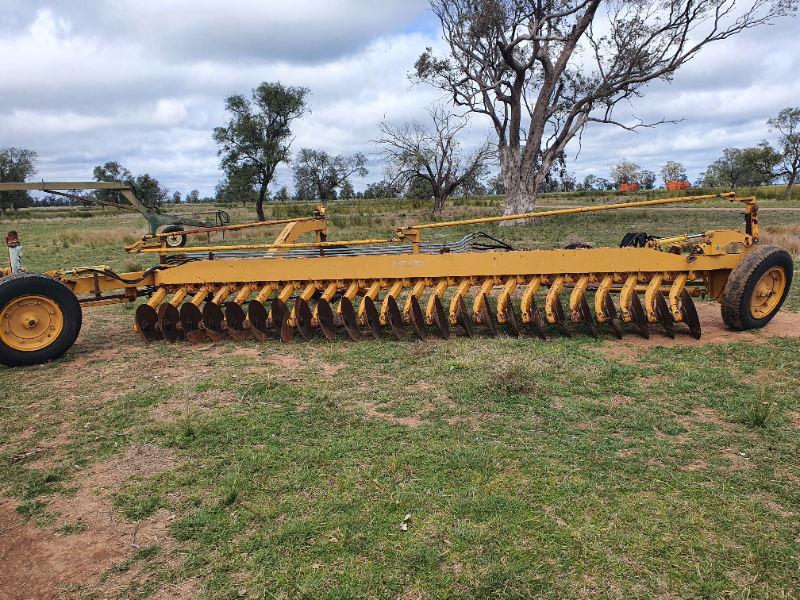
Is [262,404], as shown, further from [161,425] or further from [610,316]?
[610,316]

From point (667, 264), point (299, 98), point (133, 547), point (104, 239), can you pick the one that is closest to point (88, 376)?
point (133, 547)

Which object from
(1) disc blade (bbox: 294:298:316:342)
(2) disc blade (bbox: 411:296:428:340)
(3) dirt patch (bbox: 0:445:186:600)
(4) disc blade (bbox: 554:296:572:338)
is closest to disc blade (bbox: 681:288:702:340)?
(4) disc blade (bbox: 554:296:572:338)

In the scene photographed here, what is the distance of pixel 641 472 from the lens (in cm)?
358

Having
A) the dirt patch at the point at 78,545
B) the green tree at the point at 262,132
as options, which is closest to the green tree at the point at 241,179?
the green tree at the point at 262,132

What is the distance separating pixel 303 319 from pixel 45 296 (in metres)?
2.90

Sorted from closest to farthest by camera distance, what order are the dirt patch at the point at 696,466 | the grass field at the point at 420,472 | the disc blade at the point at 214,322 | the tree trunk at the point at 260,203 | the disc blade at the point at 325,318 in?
1. the grass field at the point at 420,472
2. the dirt patch at the point at 696,466
3. the disc blade at the point at 325,318
4. the disc blade at the point at 214,322
5. the tree trunk at the point at 260,203

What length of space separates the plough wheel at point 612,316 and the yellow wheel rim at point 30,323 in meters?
6.41

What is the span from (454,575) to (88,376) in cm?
481

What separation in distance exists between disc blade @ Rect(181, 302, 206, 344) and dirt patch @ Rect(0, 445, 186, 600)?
11.2 ft

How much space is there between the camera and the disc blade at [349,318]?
6.88 m

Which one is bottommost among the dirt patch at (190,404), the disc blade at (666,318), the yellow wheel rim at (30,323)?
the dirt patch at (190,404)

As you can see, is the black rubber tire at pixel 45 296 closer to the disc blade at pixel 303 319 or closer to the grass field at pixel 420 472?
the grass field at pixel 420 472

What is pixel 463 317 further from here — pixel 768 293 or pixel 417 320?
pixel 768 293

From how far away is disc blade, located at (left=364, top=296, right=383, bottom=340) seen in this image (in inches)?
271
